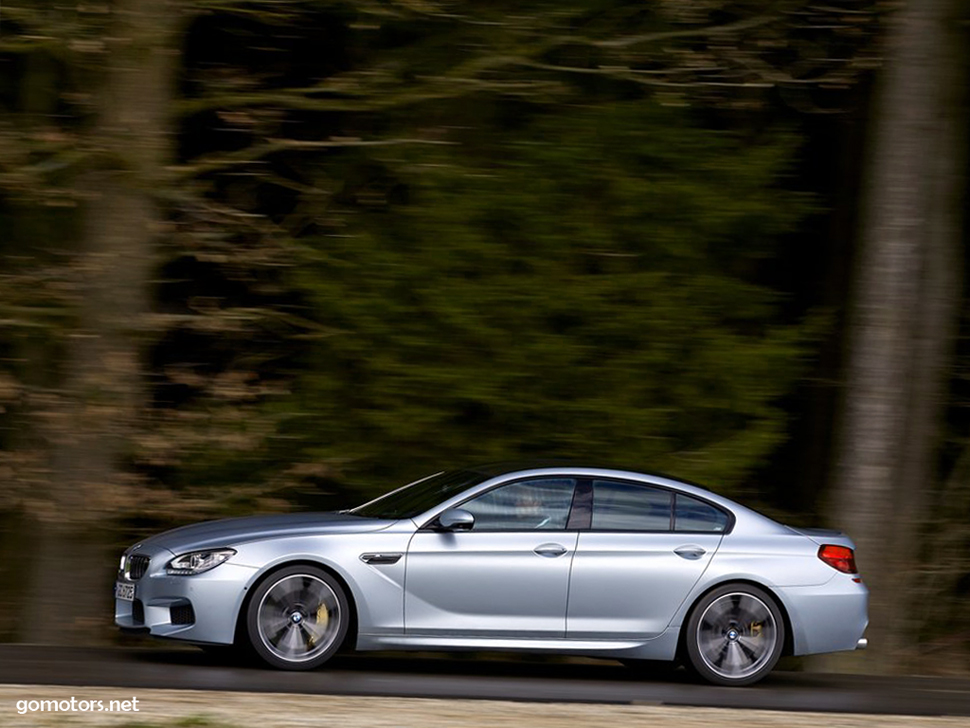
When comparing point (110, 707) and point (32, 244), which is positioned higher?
point (32, 244)

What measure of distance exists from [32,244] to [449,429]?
13.8 ft

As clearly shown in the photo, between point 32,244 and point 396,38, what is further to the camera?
point 396,38

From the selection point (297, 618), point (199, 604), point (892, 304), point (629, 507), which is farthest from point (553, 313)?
point (199, 604)

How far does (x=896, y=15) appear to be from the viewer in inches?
556

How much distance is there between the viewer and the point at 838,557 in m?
10.7

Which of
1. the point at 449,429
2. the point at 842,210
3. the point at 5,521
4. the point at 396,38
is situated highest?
the point at 396,38

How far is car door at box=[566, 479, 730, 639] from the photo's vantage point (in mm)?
10164

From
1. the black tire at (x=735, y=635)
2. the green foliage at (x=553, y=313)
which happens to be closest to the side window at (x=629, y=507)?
the black tire at (x=735, y=635)

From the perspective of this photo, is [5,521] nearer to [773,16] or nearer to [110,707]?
[110,707]


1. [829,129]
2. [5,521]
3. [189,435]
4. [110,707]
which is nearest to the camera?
[110,707]

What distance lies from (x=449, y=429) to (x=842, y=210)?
6.56 m

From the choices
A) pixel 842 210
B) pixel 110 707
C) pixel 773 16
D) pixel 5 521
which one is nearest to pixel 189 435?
pixel 5 521

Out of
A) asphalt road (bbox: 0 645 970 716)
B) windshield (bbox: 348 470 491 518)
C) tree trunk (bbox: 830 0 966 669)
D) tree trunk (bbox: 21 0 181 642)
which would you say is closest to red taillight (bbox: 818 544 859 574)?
asphalt road (bbox: 0 645 970 716)

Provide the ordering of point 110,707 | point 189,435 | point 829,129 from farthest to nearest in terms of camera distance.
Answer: point 829,129 < point 189,435 < point 110,707
